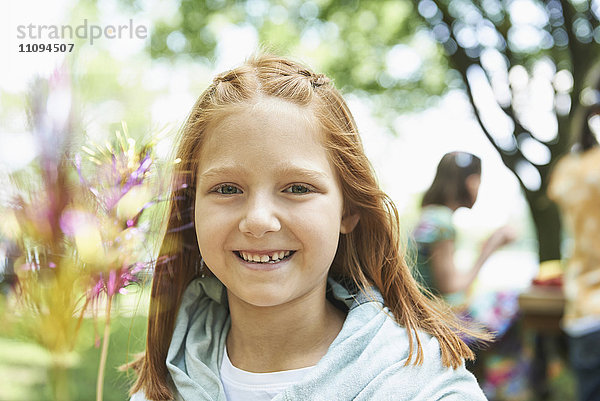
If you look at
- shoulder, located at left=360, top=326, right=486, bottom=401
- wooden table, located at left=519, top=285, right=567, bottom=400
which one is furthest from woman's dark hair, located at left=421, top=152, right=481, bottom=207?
shoulder, located at left=360, top=326, right=486, bottom=401

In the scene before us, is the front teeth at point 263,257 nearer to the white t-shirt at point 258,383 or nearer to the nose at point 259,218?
the nose at point 259,218

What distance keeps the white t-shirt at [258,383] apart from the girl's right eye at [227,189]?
0.32 m

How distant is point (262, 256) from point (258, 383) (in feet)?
0.77

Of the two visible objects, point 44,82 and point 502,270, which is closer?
point 44,82

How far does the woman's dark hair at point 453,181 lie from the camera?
10.4 feet

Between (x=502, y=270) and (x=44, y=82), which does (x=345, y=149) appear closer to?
(x=44, y=82)

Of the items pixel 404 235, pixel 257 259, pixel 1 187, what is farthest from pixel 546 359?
pixel 1 187

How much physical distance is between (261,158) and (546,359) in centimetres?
463

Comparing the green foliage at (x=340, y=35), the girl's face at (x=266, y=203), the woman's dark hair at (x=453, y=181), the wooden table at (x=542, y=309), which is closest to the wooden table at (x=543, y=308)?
the wooden table at (x=542, y=309)

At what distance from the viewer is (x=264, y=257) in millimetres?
1053

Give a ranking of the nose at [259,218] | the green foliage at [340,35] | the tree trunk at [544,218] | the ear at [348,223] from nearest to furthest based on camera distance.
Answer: the nose at [259,218]
the ear at [348,223]
the tree trunk at [544,218]
the green foliage at [340,35]

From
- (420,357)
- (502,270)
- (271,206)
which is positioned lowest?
(502,270)

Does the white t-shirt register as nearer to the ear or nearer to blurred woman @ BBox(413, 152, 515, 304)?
the ear

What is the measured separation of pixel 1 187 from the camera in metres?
0.81
